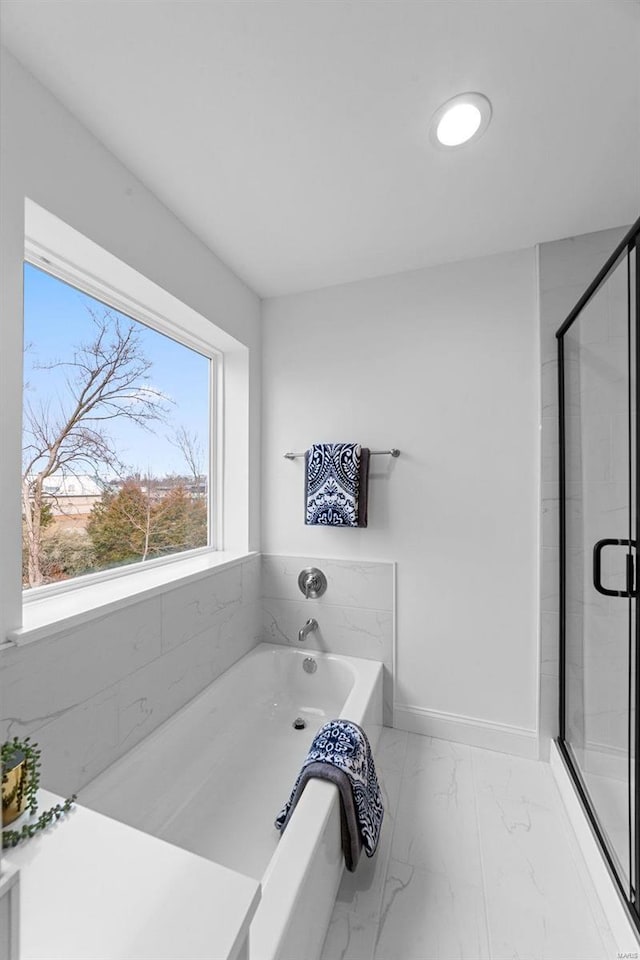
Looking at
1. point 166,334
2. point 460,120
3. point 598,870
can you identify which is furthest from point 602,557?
point 166,334

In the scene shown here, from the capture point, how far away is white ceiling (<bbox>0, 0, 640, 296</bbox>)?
1020 mm

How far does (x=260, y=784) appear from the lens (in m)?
1.68

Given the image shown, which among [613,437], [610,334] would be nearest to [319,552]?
[613,437]

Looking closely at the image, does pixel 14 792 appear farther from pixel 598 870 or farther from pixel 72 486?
pixel 598 870

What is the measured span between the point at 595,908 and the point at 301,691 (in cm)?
136

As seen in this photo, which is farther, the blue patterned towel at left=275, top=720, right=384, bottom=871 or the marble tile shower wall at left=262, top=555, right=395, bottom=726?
the marble tile shower wall at left=262, top=555, right=395, bottom=726

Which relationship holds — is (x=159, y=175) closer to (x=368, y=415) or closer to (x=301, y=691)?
(x=368, y=415)

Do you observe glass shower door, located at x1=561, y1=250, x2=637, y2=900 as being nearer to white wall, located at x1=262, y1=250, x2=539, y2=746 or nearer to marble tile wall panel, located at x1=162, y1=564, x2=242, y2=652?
white wall, located at x1=262, y1=250, x2=539, y2=746

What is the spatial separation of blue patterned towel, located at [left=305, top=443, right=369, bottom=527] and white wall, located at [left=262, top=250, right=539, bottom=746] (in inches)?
4.4

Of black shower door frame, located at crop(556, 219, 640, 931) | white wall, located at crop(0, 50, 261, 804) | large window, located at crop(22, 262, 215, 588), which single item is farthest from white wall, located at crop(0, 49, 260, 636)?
black shower door frame, located at crop(556, 219, 640, 931)

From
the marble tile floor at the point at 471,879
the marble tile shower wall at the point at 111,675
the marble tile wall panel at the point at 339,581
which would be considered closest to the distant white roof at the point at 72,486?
the marble tile shower wall at the point at 111,675

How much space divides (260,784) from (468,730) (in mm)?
1018

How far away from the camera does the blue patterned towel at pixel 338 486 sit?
2.09 m

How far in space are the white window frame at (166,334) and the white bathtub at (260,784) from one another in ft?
2.00
